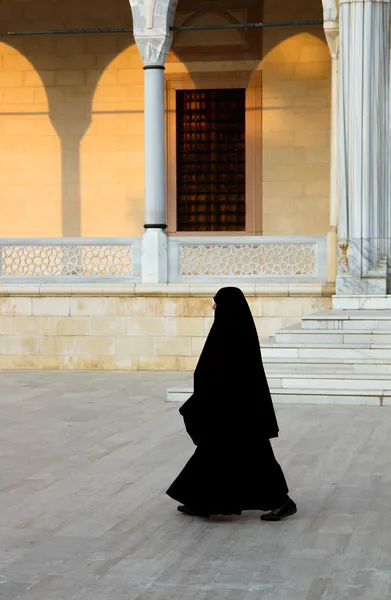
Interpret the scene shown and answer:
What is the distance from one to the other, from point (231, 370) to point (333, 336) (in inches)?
250

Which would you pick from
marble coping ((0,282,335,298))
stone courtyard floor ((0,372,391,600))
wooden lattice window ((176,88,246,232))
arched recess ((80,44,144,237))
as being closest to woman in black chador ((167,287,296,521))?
stone courtyard floor ((0,372,391,600))

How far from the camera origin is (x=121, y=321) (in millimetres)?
14125

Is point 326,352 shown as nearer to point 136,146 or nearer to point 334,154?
point 334,154

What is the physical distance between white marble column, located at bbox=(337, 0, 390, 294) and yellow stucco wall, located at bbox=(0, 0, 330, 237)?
348cm

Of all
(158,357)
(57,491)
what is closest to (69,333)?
(158,357)

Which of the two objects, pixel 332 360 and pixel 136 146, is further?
pixel 136 146

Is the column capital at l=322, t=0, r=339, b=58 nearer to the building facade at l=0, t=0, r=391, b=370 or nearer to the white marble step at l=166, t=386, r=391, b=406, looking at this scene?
the building facade at l=0, t=0, r=391, b=370

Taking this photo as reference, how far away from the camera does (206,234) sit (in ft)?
55.7

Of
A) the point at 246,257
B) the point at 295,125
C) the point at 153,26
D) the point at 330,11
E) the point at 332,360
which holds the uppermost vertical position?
the point at 330,11

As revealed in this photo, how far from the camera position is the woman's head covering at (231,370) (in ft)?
18.3

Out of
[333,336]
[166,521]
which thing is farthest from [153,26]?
[166,521]

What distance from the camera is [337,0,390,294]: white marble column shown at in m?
13.2

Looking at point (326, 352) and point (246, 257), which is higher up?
point (246, 257)

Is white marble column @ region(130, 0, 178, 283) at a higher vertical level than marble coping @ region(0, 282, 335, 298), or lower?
higher
